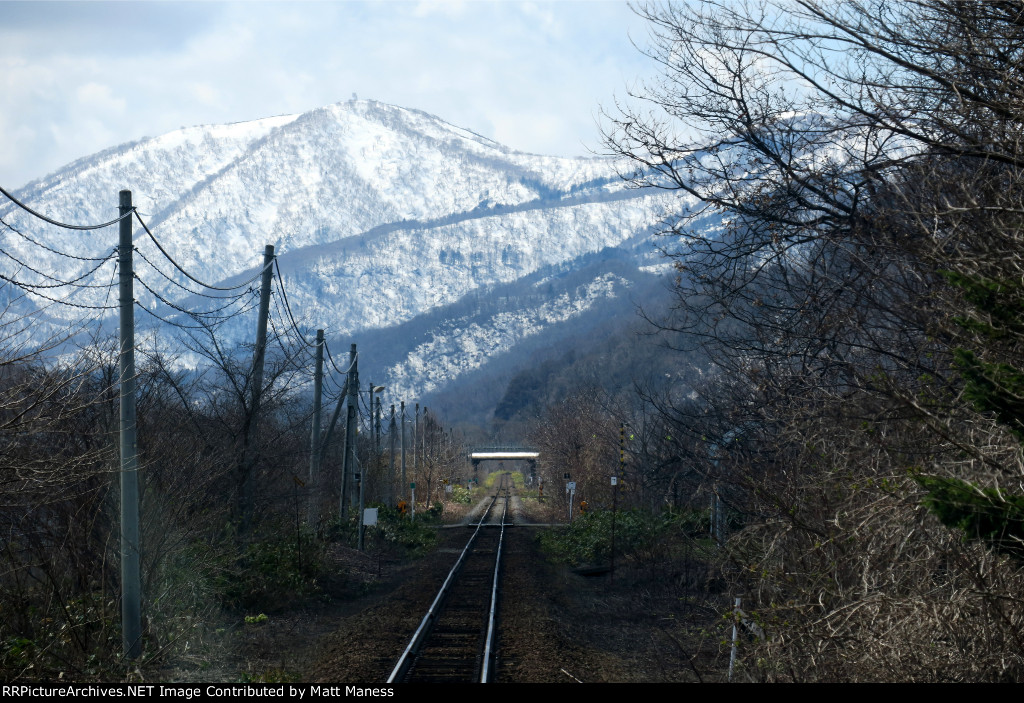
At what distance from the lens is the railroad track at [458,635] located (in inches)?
490

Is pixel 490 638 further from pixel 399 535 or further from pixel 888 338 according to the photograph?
pixel 399 535

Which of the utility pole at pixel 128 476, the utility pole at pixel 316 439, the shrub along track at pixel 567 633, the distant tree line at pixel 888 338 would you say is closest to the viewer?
the distant tree line at pixel 888 338

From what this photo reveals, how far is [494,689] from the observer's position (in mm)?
7930

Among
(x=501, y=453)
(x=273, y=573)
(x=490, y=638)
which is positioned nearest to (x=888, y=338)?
(x=490, y=638)

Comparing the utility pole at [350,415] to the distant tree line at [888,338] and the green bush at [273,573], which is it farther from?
the distant tree line at [888,338]

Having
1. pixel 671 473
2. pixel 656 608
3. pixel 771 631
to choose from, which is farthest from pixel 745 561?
pixel 671 473

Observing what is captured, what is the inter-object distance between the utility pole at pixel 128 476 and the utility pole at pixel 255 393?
8446mm

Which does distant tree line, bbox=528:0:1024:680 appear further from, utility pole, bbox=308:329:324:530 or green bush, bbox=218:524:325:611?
utility pole, bbox=308:329:324:530

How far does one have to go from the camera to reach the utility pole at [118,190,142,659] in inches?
455

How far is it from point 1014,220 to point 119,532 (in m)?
11.6

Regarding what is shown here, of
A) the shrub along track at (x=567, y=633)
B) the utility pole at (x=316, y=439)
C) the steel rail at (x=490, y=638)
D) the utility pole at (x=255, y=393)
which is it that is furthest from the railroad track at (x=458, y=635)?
the utility pole at (x=255, y=393)

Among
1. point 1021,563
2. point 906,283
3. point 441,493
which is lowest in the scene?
point 441,493

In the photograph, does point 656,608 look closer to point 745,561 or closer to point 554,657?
point 554,657

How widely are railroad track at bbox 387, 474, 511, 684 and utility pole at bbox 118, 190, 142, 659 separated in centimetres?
329
